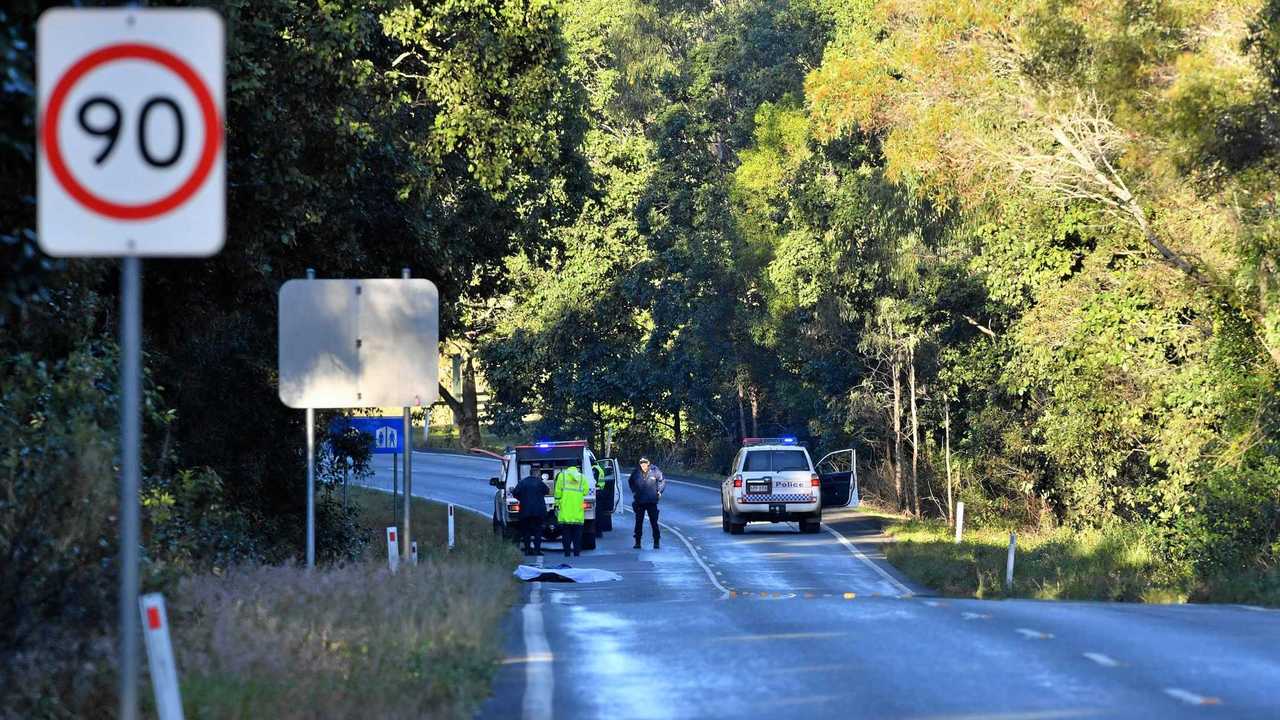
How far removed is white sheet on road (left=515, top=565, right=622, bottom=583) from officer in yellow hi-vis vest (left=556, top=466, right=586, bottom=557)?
223 inches

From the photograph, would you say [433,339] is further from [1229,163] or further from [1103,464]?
[1103,464]

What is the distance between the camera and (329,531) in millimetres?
29438

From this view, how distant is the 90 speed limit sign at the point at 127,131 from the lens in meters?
6.15

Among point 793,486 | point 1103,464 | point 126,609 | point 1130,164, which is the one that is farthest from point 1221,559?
point 126,609

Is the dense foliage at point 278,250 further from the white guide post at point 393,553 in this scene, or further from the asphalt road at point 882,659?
the asphalt road at point 882,659

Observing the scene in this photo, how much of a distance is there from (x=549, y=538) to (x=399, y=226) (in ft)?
41.1

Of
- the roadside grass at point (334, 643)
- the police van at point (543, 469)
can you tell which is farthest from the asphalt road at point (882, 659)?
the police van at point (543, 469)

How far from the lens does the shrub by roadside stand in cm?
2523

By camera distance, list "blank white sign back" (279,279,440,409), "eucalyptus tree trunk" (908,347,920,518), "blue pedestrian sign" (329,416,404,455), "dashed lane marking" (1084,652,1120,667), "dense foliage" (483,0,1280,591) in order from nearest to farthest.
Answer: "dashed lane marking" (1084,652,1120,667) < "blank white sign back" (279,279,440,409) < "dense foliage" (483,0,1280,591) < "blue pedestrian sign" (329,416,404,455) < "eucalyptus tree trunk" (908,347,920,518)

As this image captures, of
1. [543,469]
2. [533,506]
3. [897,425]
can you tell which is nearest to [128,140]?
[533,506]

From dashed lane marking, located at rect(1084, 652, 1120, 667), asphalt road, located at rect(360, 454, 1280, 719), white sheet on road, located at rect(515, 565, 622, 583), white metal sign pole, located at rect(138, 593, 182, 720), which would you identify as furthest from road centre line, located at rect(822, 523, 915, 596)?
white metal sign pole, located at rect(138, 593, 182, 720)

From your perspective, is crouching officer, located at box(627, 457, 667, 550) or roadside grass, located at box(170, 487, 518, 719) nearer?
roadside grass, located at box(170, 487, 518, 719)

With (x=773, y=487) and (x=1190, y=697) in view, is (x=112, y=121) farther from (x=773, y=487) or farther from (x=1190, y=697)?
(x=773, y=487)

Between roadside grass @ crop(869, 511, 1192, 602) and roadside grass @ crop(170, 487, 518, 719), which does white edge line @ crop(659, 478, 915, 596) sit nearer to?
roadside grass @ crop(869, 511, 1192, 602)
